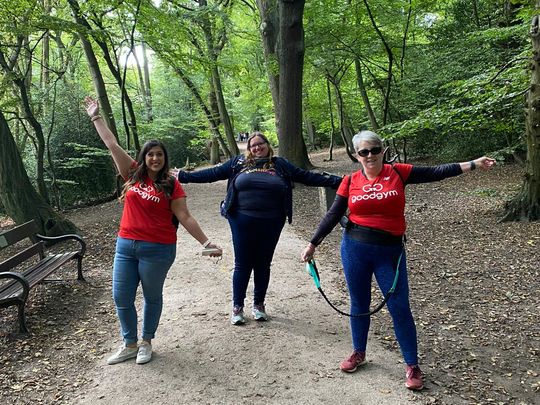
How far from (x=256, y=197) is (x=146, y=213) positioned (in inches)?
37.9

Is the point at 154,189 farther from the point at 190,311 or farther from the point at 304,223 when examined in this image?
the point at 304,223

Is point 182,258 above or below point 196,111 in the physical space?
below

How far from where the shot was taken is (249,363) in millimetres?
3619

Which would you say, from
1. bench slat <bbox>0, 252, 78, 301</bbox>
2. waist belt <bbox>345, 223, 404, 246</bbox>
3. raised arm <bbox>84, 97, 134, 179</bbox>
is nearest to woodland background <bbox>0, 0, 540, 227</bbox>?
bench slat <bbox>0, 252, 78, 301</bbox>

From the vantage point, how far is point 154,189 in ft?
11.4

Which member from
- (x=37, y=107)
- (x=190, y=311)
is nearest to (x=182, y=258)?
(x=190, y=311)

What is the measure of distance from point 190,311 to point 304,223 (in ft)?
14.8

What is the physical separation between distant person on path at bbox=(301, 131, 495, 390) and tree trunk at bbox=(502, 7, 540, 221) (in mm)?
4521

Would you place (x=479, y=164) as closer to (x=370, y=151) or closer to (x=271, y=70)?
(x=370, y=151)

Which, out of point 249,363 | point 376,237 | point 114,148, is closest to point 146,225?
point 114,148

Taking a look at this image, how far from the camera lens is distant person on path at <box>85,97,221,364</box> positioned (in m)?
3.44

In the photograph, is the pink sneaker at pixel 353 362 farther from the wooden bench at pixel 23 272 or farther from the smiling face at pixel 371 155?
the wooden bench at pixel 23 272

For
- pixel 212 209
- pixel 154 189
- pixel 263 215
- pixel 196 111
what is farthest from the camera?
pixel 196 111

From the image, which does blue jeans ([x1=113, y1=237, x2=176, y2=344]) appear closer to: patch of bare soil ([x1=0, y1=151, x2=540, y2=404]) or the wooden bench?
patch of bare soil ([x1=0, y1=151, x2=540, y2=404])
